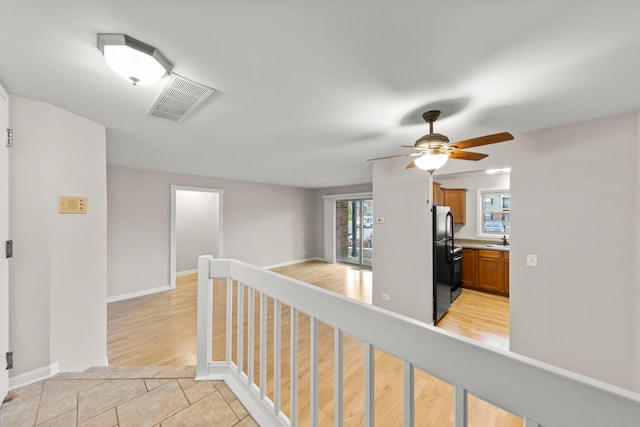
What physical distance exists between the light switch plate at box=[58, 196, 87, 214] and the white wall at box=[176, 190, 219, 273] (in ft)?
13.6

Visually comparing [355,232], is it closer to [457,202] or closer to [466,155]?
[457,202]

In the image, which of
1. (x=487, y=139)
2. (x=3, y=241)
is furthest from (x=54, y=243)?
(x=487, y=139)

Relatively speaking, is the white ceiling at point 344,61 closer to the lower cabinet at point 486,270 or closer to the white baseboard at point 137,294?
the lower cabinet at point 486,270

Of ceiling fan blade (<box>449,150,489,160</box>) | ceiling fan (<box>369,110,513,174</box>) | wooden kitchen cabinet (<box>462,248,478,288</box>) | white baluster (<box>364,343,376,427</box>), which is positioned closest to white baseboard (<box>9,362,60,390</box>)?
white baluster (<box>364,343,376,427</box>)

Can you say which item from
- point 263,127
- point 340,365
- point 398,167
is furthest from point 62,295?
point 398,167

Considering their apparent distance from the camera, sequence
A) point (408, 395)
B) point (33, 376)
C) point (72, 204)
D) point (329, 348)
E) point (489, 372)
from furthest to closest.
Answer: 1. point (329, 348)
2. point (72, 204)
3. point (33, 376)
4. point (408, 395)
5. point (489, 372)

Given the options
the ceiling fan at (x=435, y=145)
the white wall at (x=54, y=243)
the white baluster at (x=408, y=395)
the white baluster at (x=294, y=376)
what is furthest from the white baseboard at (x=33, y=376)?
the ceiling fan at (x=435, y=145)

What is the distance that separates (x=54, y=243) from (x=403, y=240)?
3.62 m

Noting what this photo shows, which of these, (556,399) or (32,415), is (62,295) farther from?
(556,399)

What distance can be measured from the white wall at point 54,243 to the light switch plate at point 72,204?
3cm

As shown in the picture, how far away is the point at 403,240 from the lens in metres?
3.48

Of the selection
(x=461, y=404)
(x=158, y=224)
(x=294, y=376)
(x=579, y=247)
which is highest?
(x=158, y=224)

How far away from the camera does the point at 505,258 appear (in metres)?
4.47

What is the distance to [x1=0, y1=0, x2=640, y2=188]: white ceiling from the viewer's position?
101 centimetres
